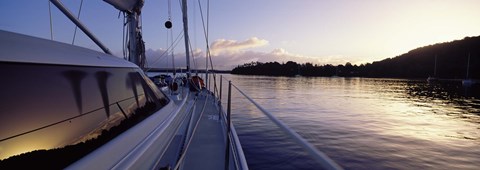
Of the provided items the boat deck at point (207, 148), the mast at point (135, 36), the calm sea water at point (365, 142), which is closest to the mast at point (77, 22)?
the boat deck at point (207, 148)

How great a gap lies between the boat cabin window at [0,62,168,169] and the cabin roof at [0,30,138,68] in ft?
0.15

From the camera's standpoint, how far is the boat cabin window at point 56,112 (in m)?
1.71

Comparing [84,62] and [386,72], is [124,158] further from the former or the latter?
[386,72]

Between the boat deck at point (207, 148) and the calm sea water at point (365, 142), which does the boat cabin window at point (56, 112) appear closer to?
the boat deck at point (207, 148)

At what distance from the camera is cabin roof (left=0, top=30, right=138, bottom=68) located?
6.07ft

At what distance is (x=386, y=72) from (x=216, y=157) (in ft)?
664

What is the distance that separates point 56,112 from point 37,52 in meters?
0.46

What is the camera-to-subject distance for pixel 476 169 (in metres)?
9.41

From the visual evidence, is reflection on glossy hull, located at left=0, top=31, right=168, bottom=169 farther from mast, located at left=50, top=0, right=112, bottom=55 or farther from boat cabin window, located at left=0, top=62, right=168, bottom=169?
mast, located at left=50, top=0, right=112, bottom=55

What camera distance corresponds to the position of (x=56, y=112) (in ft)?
6.89

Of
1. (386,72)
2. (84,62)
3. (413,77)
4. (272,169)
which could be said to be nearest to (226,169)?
(84,62)

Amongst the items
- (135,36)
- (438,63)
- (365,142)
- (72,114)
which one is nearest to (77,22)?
(72,114)

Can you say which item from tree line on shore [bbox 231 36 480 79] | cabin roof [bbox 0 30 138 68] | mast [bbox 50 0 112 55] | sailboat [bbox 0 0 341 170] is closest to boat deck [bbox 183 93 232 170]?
sailboat [bbox 0 0 341 170]

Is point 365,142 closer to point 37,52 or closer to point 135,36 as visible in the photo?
point 135,36
